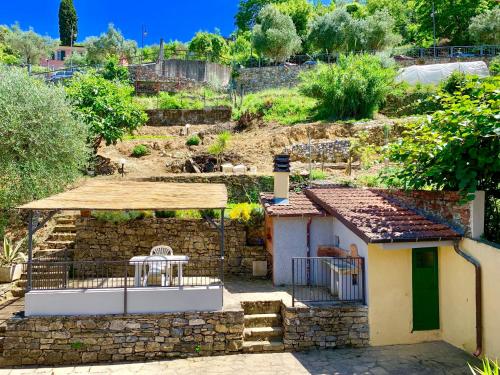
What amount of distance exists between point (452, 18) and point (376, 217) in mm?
41341

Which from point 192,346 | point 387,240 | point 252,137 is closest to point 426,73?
point 252,137

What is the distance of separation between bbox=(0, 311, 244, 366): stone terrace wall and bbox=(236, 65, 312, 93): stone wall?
28.6 metres

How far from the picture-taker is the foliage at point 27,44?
53781 millimetres

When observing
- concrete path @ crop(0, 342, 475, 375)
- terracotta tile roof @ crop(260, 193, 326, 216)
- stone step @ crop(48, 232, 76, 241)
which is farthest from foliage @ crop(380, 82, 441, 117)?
stone step @ crop(48, 232, 76, 241)

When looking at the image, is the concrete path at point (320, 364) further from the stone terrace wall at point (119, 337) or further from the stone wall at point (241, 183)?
the stone wall at point (241, 183)

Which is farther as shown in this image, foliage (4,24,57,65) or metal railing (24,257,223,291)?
foliage (4,24,57,65)

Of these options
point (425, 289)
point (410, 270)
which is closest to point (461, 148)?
point (410, 270)

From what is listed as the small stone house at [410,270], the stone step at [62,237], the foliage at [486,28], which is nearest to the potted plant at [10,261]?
the stone step at [62,237]

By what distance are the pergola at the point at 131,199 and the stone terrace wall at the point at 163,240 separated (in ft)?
5.11

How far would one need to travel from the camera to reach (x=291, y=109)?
28.5 m

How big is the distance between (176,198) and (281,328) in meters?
3.99

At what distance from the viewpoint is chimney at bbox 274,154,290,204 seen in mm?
13141

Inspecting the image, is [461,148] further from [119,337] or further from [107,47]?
[107,47]

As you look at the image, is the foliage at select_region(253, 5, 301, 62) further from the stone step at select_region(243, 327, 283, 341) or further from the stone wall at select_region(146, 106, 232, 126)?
the stone step at select_region(243, 327, 283, 341)
